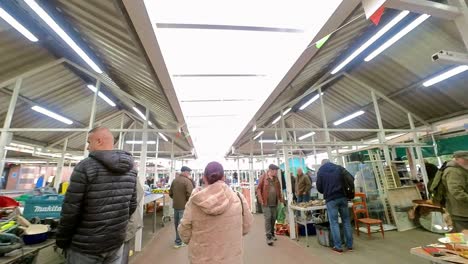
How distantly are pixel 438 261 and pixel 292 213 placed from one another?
363 cm

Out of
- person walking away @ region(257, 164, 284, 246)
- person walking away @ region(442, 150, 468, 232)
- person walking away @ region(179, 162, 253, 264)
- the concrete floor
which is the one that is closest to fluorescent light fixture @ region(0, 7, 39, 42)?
person walking away @ region(179, 162, 253, 264)

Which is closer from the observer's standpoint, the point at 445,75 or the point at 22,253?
the point at 22,253

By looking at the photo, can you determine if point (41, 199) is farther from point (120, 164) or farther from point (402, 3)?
point (402, 3)

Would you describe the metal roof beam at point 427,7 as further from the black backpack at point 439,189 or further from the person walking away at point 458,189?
the black backpack at point 439,189

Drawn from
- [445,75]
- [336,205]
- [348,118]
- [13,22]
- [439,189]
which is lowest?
[336,205]

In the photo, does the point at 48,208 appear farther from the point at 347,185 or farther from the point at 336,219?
the point at 347,185

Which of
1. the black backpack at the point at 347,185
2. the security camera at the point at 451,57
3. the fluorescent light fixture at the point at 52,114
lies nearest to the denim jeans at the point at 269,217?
the black backpack at the point at 347,185

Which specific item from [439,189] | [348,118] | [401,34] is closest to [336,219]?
[439,189]

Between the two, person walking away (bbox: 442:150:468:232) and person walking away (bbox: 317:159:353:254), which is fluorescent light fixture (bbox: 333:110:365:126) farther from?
person walking away (bbox: 442:150:468:232)

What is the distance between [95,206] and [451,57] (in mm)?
2965

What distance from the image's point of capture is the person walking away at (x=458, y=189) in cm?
250

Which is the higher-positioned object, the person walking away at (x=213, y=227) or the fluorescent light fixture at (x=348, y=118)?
the fluorescent light fixture at (x=348, y=118)

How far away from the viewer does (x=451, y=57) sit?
5.98 ft

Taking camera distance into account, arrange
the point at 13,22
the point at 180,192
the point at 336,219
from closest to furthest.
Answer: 1. the point at 13,22
2. the point at 336,219
3. the point at 180,192
